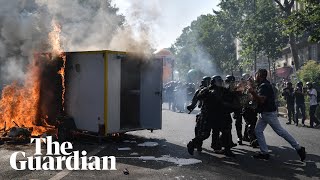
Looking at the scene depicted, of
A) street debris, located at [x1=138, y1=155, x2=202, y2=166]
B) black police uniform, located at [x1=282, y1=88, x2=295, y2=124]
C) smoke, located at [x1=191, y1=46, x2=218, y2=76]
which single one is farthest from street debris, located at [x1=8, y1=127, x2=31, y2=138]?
smoke, located at [x1=191, y1=46, x2=218, y2=76]

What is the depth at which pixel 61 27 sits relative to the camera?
16.1 metres

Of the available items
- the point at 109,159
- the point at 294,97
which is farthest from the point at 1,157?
the point at 294,97

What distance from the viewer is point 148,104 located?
1095 centimetres

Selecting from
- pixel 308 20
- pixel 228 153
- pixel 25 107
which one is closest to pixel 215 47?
pixel 308 20

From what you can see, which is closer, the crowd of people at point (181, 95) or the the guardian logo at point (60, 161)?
the the guardian logo at point (60, 161)

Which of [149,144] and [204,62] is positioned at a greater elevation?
[204,62]

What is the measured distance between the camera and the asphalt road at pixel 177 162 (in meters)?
6.43

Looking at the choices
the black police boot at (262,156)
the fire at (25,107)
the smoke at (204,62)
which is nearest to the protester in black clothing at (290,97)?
the black police boot at (262,156)

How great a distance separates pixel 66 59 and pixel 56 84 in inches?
30.2

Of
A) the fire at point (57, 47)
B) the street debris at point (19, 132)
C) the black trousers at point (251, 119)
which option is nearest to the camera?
the black trousers at point (251, 119)

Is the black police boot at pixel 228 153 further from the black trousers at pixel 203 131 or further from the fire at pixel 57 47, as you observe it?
the fire at pixel 57 47

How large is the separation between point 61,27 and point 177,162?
34.2 feet

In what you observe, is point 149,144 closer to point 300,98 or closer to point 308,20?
point 300,98

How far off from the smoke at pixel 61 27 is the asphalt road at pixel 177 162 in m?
2.88
